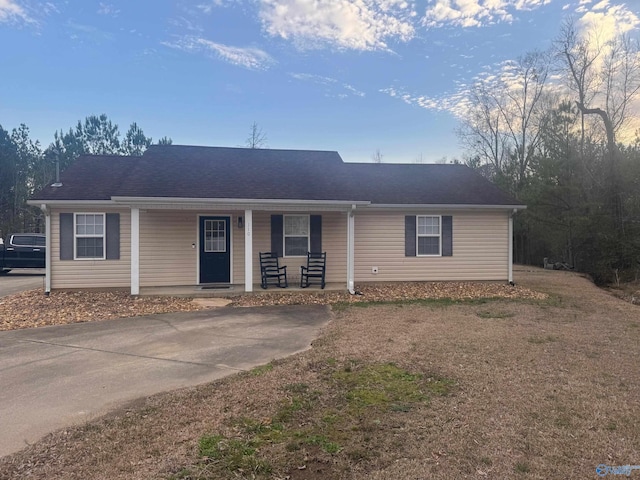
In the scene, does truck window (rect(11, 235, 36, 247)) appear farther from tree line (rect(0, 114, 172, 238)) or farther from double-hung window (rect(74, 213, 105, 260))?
tree line (rect(0, 114, 172, 238))

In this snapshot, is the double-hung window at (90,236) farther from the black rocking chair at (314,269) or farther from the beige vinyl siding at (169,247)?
the black rocking chair at (314,269)

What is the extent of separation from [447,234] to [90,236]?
32.9ft

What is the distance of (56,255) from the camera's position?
1034 cm

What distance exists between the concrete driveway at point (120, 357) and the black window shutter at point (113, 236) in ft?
11.6

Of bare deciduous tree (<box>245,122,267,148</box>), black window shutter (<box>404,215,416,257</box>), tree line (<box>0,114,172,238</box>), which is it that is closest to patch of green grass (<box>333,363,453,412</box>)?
black window shutter (<box>404,215,416,257</box>)

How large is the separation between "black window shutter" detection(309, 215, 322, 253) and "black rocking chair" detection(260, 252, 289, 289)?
3.54 ft

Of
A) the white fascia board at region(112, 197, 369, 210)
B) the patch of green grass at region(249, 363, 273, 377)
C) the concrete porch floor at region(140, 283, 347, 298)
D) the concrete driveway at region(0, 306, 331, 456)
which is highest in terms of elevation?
the white fascia board at region(112, 197, 369, 210)

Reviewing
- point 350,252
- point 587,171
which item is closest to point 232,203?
point 350,252

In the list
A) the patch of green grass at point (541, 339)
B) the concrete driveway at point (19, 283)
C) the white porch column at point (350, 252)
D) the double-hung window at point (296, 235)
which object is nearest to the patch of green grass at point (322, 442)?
the patch of green grass at point (541, 339)

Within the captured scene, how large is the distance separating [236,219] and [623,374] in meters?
9.26

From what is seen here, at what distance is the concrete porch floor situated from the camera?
9952mm

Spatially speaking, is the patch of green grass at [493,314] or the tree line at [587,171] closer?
the patch of green grass at [493,314]

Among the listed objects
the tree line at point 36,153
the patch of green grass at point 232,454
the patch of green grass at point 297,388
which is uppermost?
the tree line at point 36,153

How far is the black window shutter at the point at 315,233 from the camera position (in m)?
11.6
